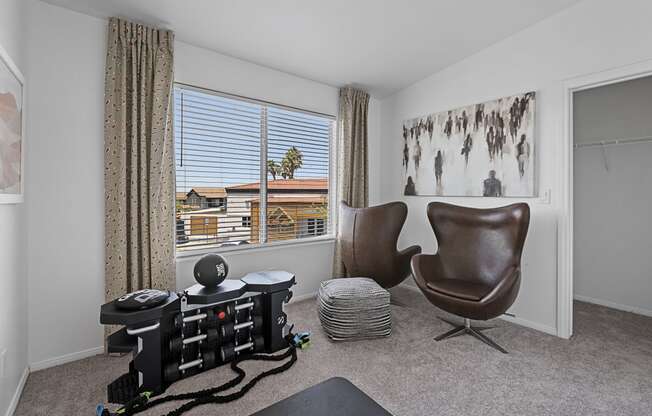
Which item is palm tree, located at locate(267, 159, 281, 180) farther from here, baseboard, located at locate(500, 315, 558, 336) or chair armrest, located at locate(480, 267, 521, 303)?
baseboard, located at locate(500, 315, 558, 336)

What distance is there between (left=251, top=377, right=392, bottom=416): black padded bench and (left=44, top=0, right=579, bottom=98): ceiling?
2.50m

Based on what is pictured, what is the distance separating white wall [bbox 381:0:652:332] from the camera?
7.50 ft

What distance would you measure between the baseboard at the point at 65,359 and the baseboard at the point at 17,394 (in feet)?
0.23

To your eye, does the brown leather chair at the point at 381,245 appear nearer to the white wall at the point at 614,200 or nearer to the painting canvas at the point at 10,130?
the white wall at the point at 614,200

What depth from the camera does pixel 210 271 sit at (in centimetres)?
216

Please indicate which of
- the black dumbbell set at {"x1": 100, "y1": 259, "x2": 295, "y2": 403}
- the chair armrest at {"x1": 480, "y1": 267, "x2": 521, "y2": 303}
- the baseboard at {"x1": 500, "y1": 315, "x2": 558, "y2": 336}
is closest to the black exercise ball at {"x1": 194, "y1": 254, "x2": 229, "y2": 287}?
the black dumbbell set at {"x1": 100, "y1": 259, "x2": 295, "y2": 403}

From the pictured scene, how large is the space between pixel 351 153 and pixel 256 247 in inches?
63.2

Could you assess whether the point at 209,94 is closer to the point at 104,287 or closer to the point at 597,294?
the point at 104,287

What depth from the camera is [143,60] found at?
7.70 feet

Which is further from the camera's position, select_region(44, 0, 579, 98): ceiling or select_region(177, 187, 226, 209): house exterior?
select_region(177, 187, 226, 209): house exterior

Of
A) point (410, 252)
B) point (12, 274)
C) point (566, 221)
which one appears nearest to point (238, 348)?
point (12, 274)

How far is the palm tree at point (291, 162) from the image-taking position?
3420 mm

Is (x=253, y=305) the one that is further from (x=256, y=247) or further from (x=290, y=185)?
(x=290, y=185)

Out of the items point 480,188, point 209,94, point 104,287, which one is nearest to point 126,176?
point 104,287
